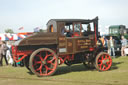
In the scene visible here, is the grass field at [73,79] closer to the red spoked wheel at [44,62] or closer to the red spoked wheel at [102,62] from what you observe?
the red spoked wheel at [44,62]

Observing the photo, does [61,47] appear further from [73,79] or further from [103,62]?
[103,62]

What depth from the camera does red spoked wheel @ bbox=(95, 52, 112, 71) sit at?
7622 millimetres

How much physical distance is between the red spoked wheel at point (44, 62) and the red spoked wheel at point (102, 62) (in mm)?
1883

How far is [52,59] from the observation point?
23.1ft

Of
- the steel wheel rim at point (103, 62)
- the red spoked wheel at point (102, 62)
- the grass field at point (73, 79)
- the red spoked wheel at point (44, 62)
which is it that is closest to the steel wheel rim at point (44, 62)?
the red spoked wheel at point (44, 62)

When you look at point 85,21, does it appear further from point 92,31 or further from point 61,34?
point 61,34

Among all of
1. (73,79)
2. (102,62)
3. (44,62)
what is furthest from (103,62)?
(44,62)

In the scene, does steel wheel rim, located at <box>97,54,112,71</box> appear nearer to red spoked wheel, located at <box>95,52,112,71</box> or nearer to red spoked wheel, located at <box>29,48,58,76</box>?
red spoked wheel, located at <box>95,52,112,71</box>

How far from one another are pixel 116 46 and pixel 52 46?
9.26m

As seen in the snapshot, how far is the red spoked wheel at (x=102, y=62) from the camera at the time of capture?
25.0 feet

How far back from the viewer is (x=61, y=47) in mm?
7188

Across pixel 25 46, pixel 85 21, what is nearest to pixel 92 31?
pixel 85 21

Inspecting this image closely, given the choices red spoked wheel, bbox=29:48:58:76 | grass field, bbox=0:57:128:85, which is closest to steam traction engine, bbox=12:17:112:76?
red spoked wheel, bbox=29:48:58:76

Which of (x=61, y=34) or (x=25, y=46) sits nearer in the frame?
(x=25, y=46)
